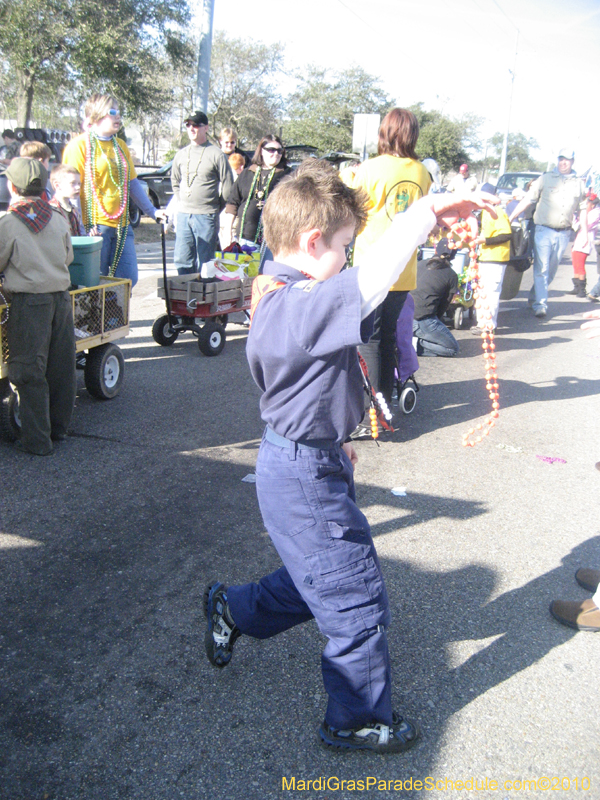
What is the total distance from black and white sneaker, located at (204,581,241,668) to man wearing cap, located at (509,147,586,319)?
29.3 ft

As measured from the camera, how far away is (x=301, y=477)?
6.85ft

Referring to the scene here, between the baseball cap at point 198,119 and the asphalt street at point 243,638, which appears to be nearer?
the asphalt street at point 243,638

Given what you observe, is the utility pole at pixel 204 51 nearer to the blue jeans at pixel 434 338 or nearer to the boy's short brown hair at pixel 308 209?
the blue jeans at pixel 434 338

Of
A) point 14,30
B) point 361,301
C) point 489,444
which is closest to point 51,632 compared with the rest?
point 361,301

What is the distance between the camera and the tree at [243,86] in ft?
159

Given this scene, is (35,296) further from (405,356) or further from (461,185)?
(461,185)

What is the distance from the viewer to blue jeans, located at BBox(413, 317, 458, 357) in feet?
25.9

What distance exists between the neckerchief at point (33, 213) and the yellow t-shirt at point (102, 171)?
1901 mm

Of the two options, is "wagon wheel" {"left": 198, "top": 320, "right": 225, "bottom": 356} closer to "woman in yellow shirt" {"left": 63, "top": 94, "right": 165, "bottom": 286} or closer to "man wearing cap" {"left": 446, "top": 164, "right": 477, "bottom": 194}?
"woman in yellow shirt" {"left": 63, "top": 94, "right": 165, "bottom": 286}

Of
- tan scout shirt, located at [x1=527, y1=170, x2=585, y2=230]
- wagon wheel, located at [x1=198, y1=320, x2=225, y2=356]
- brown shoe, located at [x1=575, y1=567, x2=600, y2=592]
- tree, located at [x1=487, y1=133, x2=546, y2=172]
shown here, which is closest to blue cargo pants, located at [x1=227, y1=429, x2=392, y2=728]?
brown shoe, located at [x1=575, y1=567, x2=600, y2=592]

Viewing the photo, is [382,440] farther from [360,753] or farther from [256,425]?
[360,753]

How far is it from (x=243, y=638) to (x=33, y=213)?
9.59ft

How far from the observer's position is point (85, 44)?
65.9ft

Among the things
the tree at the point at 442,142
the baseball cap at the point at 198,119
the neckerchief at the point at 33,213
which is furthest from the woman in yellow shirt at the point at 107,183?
the tree at the point at 442,142
